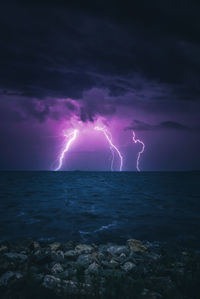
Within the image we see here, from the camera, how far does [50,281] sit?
5.55 m

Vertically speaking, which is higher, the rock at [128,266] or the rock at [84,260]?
the rock at [128,266]

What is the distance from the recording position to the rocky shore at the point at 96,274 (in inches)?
181

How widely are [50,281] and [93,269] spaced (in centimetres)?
158

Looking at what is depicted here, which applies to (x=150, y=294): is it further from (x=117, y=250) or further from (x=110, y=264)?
(x=117, y=250)

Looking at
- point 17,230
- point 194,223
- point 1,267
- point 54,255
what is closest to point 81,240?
point 54,255

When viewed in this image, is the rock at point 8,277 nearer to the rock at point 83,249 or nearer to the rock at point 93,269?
the rock at point 93,269

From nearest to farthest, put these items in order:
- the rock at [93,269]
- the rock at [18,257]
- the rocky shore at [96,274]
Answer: the rocky shore at [96,274] < the rock at [93,269] < the rock at [18,257]

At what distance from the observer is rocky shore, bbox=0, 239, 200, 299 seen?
459 centimetres

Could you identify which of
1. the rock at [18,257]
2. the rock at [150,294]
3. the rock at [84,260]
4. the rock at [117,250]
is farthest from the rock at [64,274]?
the rock at [117,250]

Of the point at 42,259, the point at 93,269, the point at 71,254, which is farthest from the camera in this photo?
the point at 71,254

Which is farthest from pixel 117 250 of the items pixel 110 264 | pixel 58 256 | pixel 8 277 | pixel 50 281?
pixel 8 277

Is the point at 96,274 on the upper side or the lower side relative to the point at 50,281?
lower

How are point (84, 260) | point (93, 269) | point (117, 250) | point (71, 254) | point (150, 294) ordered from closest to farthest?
point (150, 294) → point (93, 269) → point (84, 260) → point (71, 254) → point (117, 250)

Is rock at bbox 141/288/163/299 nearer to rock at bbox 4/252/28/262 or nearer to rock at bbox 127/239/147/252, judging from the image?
rock at bbox 127/239/147/252
